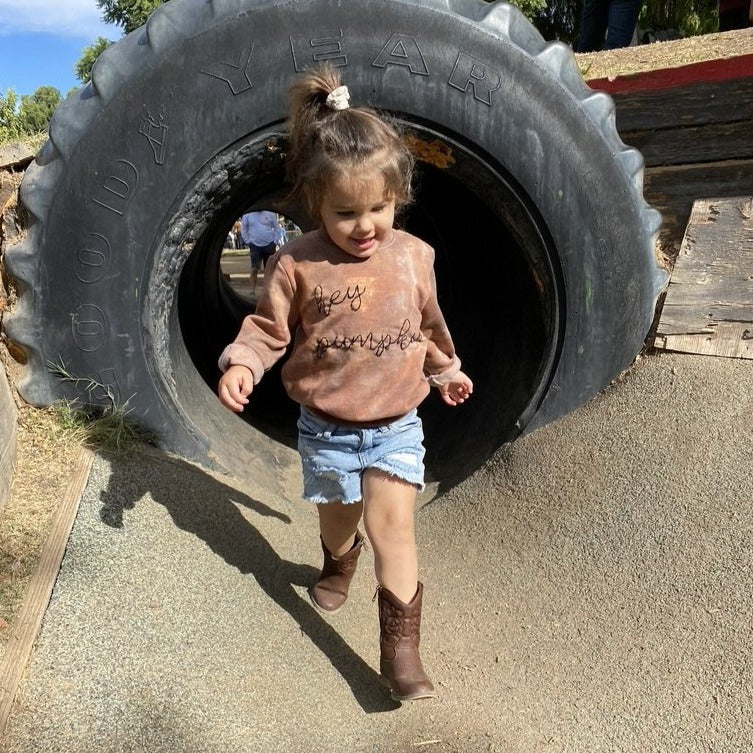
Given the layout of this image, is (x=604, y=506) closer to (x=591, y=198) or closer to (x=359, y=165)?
(x=591, y=198)

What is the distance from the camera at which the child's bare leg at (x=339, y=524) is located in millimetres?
2184

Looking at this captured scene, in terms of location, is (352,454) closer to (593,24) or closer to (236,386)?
(236,386)

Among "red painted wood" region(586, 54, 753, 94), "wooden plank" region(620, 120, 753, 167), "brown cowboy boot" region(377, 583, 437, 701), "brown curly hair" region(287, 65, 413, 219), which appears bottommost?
"brown cowboy boot" region(377, 583, 437, 701)

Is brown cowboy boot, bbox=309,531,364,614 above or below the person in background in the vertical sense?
below

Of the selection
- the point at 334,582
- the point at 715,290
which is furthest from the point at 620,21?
the point at 334,582

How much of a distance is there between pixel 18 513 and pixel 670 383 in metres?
2.03

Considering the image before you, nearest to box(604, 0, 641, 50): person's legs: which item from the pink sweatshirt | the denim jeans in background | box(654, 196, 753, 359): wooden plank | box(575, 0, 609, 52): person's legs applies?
the denim jeans in background

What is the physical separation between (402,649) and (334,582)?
404 millimetres

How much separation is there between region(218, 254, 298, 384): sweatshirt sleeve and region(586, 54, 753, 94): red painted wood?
1623 millimetres

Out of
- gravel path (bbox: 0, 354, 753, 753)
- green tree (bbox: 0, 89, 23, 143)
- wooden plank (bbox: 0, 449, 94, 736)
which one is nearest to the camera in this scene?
wooden plank (bbox: 0, 449, 94, 736)

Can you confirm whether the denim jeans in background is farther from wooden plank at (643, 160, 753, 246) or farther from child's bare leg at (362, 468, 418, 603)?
child's bare leg at (362, 468, 418, 603)

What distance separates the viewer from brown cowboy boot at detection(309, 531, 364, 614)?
88.4 inches

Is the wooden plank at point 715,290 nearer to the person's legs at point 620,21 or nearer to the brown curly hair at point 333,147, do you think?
the brown curly hair at point 333,147

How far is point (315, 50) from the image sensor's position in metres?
2.35
